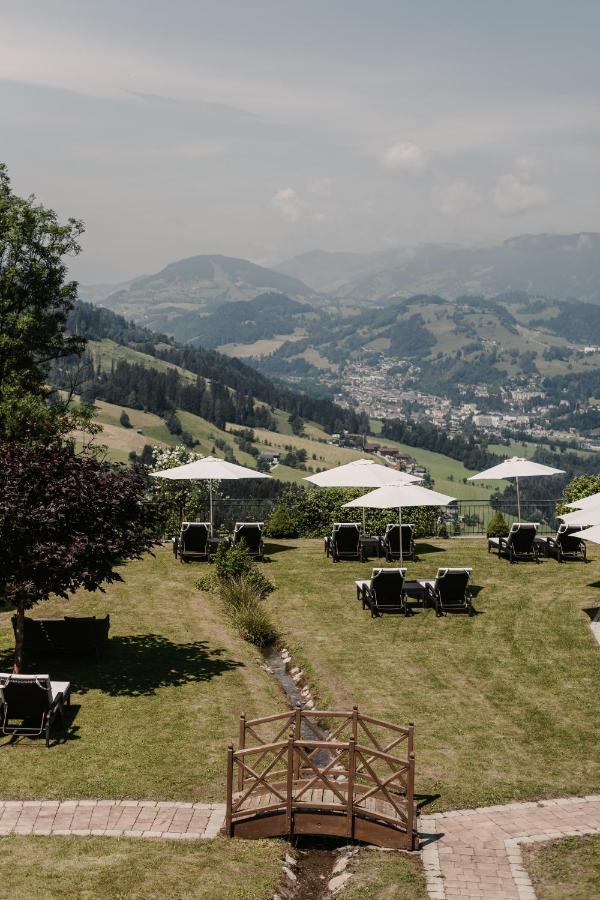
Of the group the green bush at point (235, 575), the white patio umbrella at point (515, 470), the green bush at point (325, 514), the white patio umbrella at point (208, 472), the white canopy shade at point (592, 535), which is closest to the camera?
the white canopy shade at point (592, 535)

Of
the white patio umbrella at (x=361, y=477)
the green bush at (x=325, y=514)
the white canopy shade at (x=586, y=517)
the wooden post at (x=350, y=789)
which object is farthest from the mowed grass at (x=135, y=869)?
the green bush at (x=325, y=514)

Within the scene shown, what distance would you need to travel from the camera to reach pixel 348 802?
9414 mm

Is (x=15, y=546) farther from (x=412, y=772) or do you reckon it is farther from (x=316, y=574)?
(x=316, y=574)

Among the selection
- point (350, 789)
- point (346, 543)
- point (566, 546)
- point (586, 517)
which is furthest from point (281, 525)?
point (350, 789)

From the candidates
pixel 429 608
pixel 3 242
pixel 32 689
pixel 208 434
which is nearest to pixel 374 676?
pixel 429 608

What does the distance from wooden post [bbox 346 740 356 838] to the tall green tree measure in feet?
53.6

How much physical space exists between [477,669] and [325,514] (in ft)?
41.2

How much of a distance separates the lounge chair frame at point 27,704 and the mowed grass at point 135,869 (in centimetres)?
270

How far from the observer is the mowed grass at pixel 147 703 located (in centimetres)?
1055

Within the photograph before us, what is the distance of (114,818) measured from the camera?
9.56 m

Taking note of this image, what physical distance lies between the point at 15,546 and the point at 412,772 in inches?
284

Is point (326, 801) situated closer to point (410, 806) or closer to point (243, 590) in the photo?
point (410, 806)

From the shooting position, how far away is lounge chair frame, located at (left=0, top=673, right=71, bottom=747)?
11.5 m

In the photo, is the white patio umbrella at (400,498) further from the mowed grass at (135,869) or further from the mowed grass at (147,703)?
the mowed grass at (135,869)
